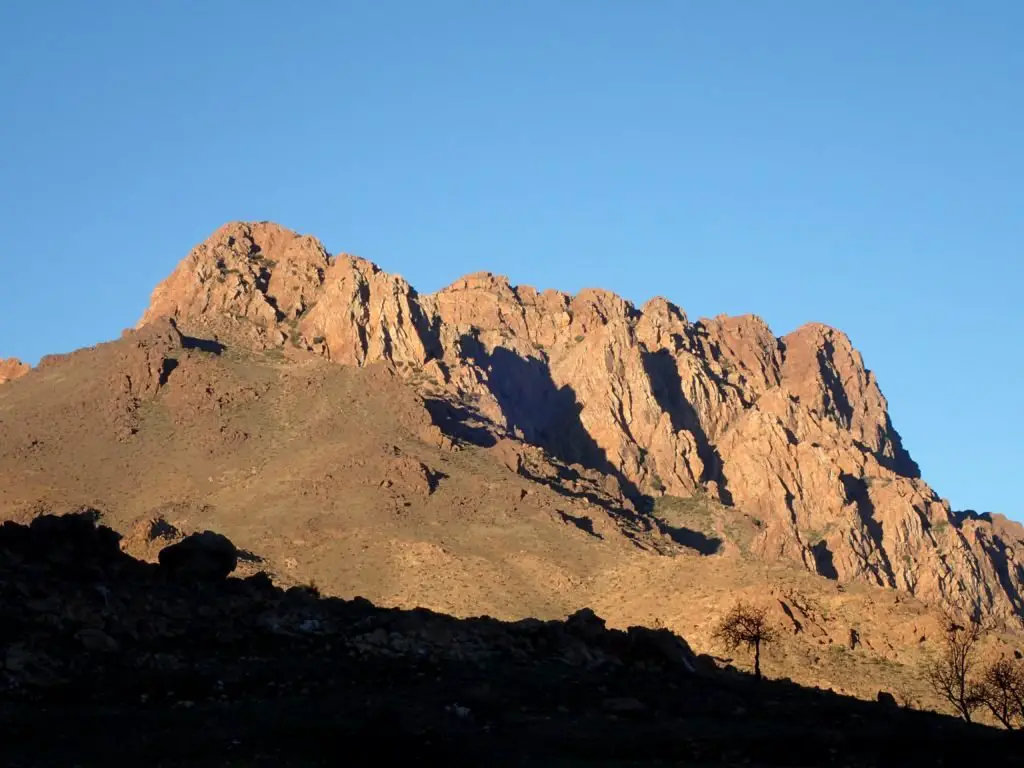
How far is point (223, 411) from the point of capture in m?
153

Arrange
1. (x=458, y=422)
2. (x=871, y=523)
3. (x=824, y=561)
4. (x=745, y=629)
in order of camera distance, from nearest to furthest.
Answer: (x=745, y=629) < (x=458, y=422) < (x=824, y=561) < (x=871, y=523)

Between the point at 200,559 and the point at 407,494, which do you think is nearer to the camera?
the point at 200,559

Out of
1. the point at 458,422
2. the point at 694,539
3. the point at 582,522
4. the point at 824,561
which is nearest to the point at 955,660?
the point at 582,522

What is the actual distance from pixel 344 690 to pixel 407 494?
93.3m

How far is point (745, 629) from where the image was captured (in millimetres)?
→ 77500

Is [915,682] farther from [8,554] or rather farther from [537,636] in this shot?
[8,554]

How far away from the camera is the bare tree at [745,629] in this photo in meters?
72.9

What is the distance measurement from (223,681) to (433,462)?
338ft

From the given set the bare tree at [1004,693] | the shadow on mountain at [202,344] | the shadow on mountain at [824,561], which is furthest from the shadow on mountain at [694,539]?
the bare tree at [1004,693]

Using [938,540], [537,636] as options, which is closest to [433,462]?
[938,540]

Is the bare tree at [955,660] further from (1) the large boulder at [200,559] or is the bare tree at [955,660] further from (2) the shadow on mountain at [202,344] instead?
(2) the shadow on mountain at [202,344]

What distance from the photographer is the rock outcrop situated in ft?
569

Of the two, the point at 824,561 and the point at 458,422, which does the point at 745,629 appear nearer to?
the point at 458,422

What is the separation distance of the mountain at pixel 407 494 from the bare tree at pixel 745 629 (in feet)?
6.60
